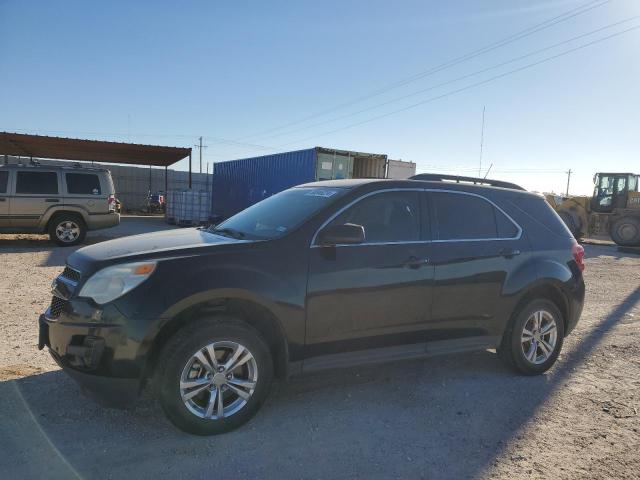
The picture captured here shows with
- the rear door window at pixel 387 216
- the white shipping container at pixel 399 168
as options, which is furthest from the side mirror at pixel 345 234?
the white shipping container at pixel 399 168

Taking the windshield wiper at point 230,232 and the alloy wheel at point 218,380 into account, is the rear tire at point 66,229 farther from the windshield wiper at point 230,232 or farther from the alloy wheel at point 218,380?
the alloy wheel at point 218,380

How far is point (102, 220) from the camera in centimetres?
1245

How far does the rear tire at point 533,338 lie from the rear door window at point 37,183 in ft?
37.2

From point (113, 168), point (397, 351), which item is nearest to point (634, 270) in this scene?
point (397, 351)

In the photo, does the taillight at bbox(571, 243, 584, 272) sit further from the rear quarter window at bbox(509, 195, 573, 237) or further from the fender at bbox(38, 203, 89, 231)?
the fender at bbox(38, 203, 89, 231)

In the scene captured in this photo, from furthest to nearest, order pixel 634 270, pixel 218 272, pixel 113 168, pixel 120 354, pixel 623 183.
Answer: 1. pixel 113 168
2. pixel 623 183
3. pixel 634 270
4. pixel 218 272
5. pixel 120 354

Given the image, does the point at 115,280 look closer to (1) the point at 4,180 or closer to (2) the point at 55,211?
(2) the point at 55,211

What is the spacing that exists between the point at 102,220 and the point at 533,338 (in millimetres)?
11166

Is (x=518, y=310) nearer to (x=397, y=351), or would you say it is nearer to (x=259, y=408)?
(x=397, y=351)

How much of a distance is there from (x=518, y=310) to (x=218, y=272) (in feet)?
9.26

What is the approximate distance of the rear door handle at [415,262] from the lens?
3.78 m

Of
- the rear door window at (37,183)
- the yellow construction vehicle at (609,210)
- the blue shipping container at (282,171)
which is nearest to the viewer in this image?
the rear door window at (37,183)

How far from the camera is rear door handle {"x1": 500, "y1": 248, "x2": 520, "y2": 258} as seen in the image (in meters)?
4.27

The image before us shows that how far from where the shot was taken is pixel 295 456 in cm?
300
